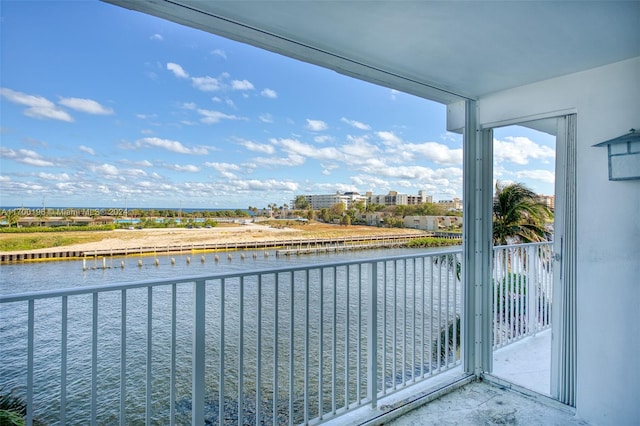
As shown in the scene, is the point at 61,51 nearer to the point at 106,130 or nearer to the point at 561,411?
the point at 106,130

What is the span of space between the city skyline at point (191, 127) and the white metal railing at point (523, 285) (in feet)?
2.43

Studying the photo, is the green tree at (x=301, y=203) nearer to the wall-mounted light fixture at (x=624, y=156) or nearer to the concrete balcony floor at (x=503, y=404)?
the concrete balcony floor at (x=503, y=404)

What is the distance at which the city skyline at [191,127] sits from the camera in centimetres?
347

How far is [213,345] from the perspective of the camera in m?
4.62

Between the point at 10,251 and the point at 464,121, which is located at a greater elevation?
the point at 464,121

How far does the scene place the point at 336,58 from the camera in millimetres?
2047

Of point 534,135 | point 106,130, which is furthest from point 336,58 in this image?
point 106,130

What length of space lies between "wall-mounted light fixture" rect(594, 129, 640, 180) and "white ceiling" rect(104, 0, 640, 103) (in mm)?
487

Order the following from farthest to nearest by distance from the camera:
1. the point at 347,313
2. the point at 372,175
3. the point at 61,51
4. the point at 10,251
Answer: the point at 372,175 < the point at 61,51 < the point at 10,251 < the point at 347,313

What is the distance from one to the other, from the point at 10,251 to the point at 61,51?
3260 mm

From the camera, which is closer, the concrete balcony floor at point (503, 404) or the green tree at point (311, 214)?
the concrete balcony floor at point (503, 404)

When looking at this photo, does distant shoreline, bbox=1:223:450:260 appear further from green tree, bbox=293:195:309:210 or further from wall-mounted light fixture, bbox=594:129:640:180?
wall-mounted light fixture, bbox=594:129:640:180

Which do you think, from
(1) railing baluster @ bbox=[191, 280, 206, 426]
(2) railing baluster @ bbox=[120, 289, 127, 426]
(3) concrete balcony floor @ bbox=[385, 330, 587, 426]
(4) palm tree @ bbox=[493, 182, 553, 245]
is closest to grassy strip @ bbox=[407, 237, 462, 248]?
(3) concrete balcony floor @ bbox=[385, 330, 587, 426]

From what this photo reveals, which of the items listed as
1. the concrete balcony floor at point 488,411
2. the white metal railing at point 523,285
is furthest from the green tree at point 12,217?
the white metal railing at point 523,285
